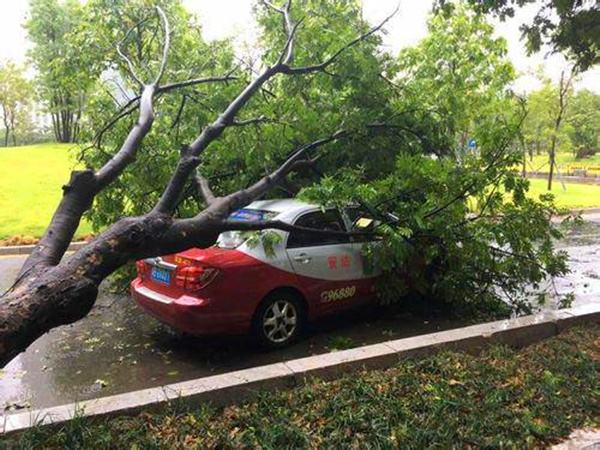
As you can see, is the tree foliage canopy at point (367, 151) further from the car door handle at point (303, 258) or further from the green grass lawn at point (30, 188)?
the green grass lawn at point (30, 188)

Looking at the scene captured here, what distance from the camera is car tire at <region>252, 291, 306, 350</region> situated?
523 cm

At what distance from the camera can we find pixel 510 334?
4824mm

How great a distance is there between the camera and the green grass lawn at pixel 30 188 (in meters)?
13.3

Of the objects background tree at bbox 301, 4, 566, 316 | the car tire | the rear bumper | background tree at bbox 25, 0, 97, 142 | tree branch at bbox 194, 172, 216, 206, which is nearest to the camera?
tree branch at bbox 194, 172, 216, 206

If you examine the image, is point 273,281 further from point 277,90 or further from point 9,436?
point 277,90

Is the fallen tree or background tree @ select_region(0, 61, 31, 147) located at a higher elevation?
background tree @ select_region(0, 61, 31, 147)

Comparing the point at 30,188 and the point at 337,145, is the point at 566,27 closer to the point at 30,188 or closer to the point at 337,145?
the point at 337,145

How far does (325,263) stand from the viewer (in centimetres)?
570

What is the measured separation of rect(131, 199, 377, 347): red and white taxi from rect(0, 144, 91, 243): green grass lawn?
140 inches

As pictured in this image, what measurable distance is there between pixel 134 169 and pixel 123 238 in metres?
4.25

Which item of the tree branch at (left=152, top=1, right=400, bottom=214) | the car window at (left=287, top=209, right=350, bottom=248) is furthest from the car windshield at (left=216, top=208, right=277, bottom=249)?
the tree branch at (left=152, top=1, right=400, bottom=214)

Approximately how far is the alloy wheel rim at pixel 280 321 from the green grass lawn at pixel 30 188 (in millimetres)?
4239

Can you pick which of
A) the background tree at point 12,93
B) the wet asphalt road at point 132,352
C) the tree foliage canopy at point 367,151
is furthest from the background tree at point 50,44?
the wet asphalt road at point 132,352

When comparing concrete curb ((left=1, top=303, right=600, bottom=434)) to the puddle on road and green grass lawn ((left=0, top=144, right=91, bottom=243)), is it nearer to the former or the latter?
the puddle on road
